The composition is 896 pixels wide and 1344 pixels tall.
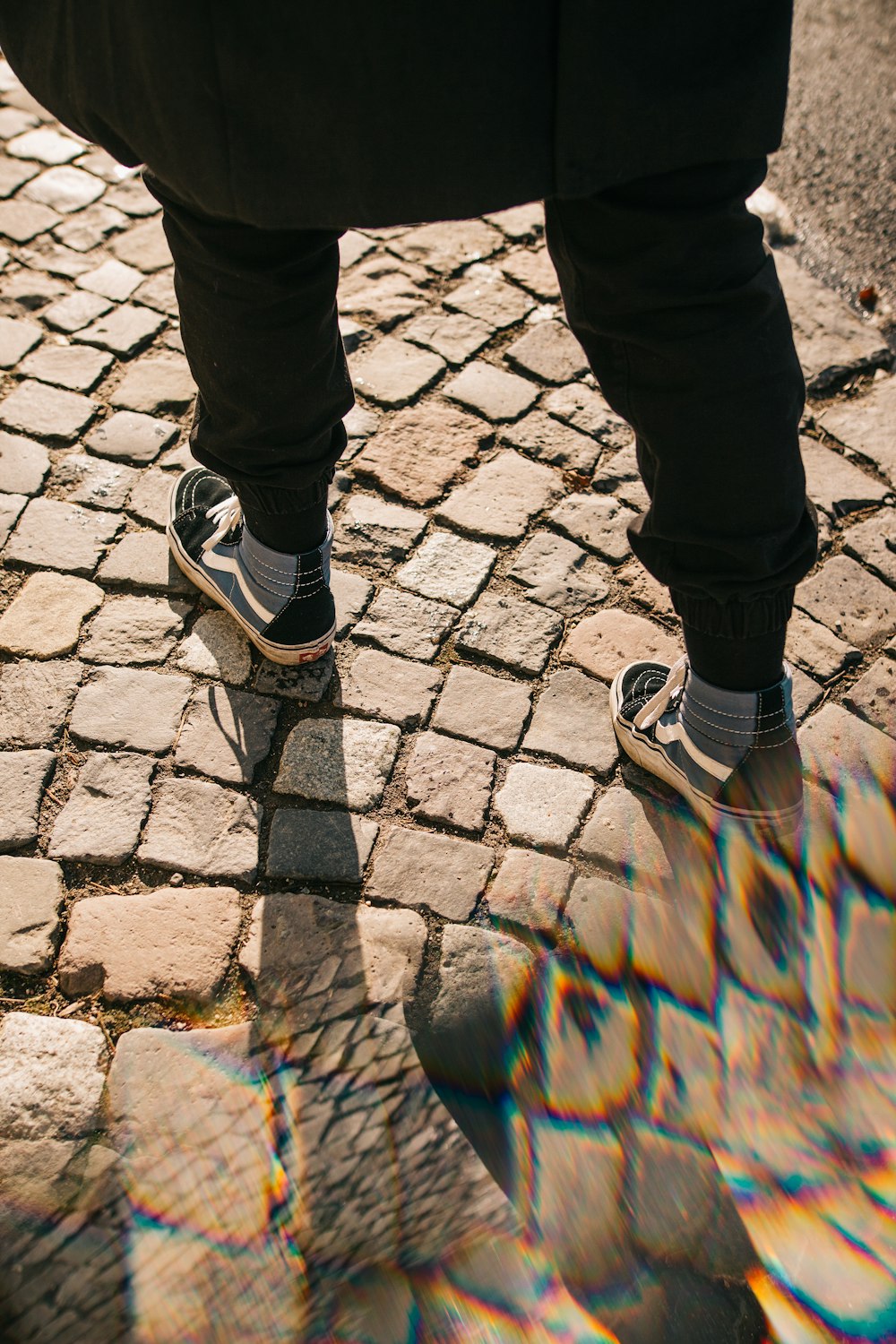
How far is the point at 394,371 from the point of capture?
3.08m

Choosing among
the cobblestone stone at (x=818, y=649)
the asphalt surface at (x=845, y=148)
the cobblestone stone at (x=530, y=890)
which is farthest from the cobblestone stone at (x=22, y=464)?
the asphalt surface at (x=845, y=148)

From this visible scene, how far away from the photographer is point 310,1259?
1.61 m

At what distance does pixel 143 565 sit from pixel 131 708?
431mm

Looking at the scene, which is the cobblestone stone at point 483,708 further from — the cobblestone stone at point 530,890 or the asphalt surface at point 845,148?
the asphalt surface at point 845,148

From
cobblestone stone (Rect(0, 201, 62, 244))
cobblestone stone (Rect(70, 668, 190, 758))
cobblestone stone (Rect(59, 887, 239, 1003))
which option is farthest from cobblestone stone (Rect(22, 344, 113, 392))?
cobblestone stone (Rect(59, 887, 239, 1003))

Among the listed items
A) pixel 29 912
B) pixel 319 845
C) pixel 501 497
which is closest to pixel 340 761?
pixel 319 845

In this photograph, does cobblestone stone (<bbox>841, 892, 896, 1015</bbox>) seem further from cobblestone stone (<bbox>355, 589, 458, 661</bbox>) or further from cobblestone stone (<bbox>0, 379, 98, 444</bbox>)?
cobblestone stone (<bbox>0, 379, 98, 444</bbox>)

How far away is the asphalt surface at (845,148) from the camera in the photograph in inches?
144

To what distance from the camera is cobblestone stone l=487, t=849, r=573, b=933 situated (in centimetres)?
204

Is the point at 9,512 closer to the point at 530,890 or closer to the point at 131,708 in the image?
the point at 131,708

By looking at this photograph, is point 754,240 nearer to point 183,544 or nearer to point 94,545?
point 183,544

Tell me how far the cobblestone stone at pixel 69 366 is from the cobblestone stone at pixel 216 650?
925mm

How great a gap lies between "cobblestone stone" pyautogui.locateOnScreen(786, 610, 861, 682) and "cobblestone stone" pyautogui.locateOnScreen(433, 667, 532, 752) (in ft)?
2.10

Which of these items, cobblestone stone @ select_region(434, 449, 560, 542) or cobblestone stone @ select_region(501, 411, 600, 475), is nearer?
cobblestone stone @ select_region(434, 449, 560, 542)
